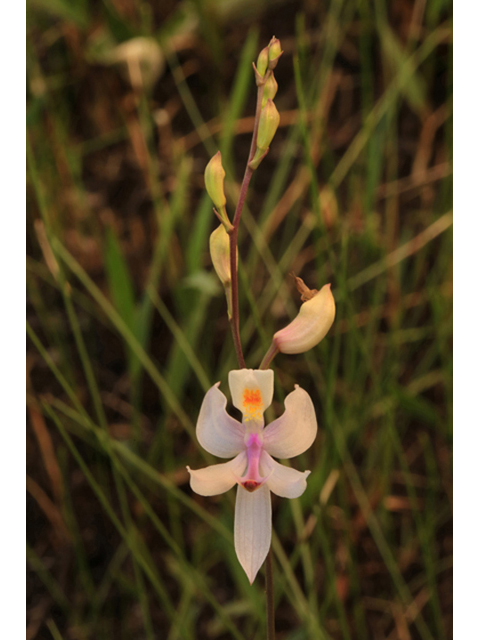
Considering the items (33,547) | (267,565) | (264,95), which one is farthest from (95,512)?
(264,95)

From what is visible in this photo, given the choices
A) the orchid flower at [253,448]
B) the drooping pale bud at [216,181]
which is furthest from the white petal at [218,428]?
the drooping pale bud at [216,181]

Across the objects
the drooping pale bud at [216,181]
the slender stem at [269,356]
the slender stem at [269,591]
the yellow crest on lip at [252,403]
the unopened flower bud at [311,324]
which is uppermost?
the drooping pale bud at [216,181]

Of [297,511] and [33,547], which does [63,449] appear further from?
[297,511]

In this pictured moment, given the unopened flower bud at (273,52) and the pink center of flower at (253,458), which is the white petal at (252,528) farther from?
the unopened flower bud at (273,52)

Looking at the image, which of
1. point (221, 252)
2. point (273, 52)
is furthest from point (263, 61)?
point (221, 252)

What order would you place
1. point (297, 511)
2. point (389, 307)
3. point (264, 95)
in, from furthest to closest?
1. point (389, 307)
2. point (297, 511)
3. point (264, 95)

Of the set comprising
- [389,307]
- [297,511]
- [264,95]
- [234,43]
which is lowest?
[297,511]
